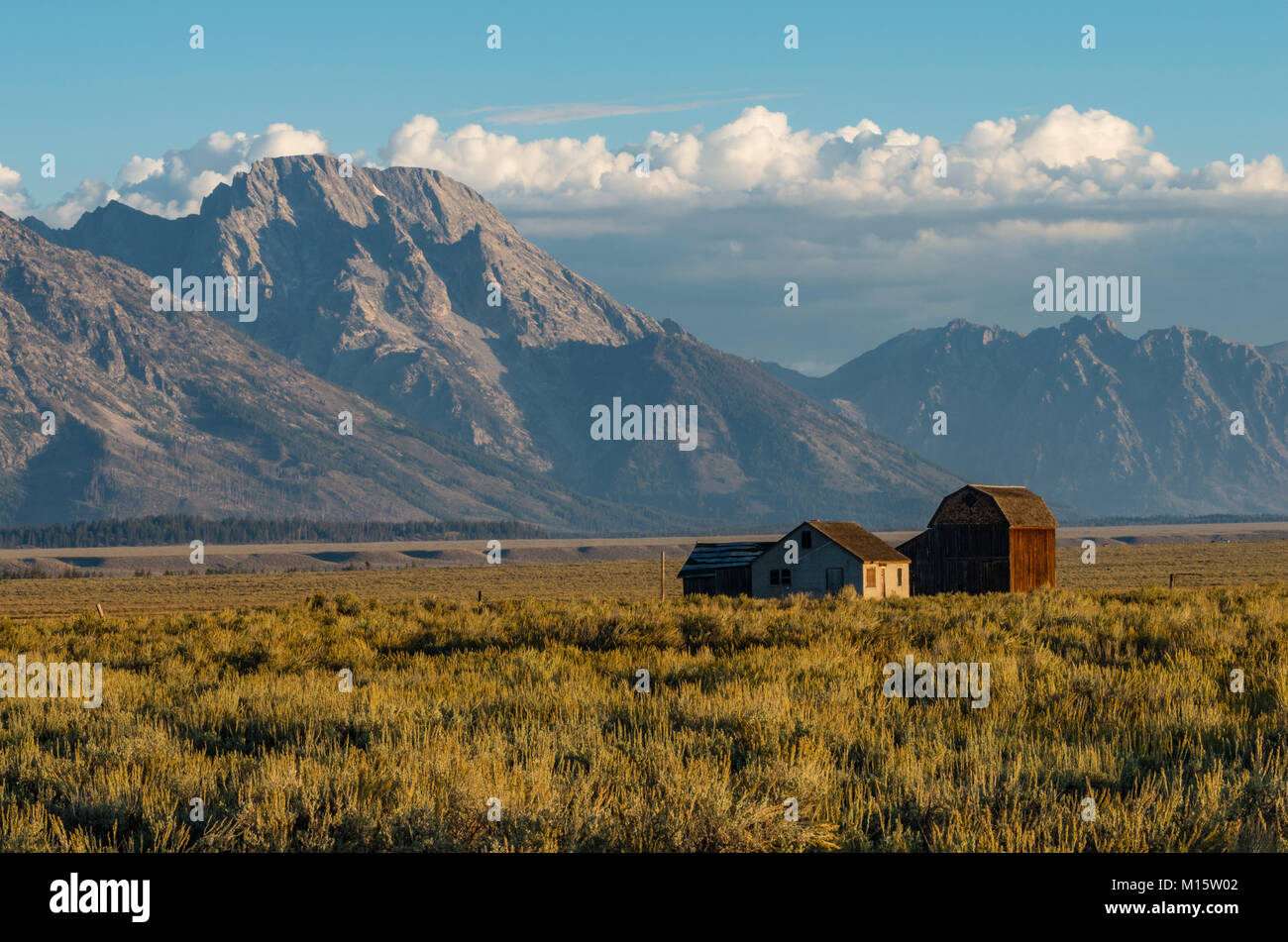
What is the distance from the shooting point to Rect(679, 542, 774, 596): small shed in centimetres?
5294

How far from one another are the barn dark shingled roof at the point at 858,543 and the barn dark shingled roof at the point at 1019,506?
2.70 meters

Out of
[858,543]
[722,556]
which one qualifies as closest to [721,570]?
[722,556]

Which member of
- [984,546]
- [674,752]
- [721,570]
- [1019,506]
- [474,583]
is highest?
[1019,506]

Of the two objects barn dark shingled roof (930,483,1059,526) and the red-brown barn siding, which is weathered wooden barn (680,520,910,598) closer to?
barn dark shingled roof (930,483,1059,526)

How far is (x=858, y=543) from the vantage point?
2016 inches

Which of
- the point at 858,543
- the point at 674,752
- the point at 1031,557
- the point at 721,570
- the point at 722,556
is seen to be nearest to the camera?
the point at 674,752

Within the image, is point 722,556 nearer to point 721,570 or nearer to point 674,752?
point 721,570

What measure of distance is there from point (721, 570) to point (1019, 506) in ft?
42.6

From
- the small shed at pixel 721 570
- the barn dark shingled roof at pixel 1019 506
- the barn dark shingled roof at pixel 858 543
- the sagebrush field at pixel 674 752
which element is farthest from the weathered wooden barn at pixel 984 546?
the sagebrush field at pixel 674 752

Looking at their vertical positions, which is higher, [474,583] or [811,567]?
[811,567]

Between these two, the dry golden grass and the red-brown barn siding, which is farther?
the dry golden grass

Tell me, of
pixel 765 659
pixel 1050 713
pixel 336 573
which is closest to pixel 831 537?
pixel 765 659

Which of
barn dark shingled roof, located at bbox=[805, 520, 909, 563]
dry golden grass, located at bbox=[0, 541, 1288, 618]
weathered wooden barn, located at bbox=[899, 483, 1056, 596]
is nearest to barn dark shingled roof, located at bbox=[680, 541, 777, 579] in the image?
barn dark shingled roof, located at bbox=[805, 520, 909, 563]
